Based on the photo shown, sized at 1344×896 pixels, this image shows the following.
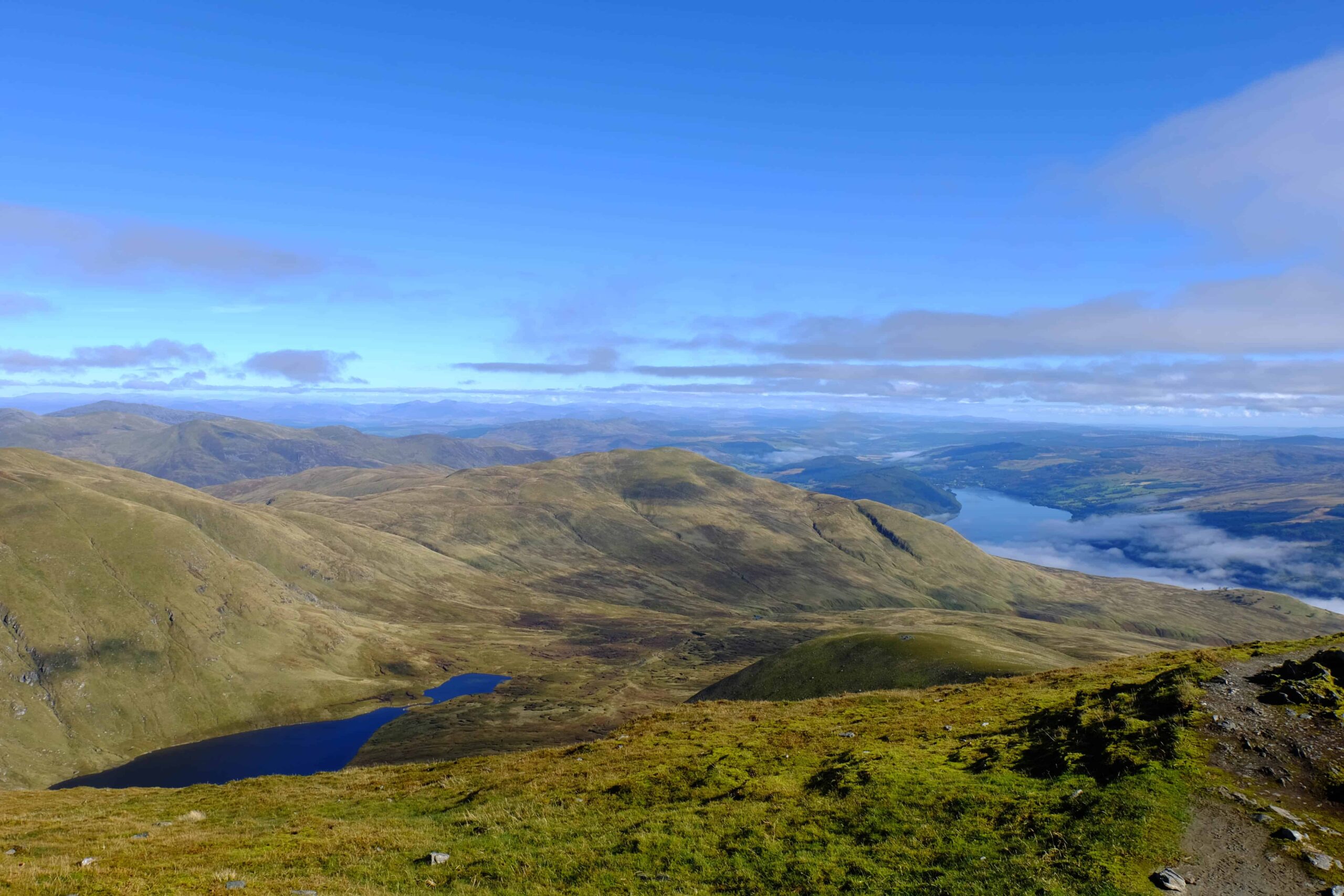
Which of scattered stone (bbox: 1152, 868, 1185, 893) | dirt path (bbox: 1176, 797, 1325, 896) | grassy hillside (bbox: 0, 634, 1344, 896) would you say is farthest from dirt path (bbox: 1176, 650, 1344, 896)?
scattered stone (bbox: 1152, 868, 1185, 893)

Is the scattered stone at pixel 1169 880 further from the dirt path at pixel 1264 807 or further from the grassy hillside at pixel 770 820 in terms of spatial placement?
the dirt path at pixel 1264 807

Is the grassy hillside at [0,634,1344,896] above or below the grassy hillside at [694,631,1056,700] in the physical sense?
above

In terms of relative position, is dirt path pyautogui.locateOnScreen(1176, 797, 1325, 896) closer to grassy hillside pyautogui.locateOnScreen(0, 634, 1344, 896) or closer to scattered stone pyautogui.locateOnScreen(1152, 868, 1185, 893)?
grassy hillside pyautogui.locateOnScreen(0, 634, 1344, 896)

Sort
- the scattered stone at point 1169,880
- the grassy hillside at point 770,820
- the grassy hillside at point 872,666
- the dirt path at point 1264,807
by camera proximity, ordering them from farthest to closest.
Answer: the grassy hillside at point 872,666 < the grassy hillside at point 770,820 < the dirt path at point 1264,807 < the scattered stone at point 1169,880

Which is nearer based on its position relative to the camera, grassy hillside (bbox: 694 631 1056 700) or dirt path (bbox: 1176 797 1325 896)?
dirt path (bbox: 1176 797 1325 896)

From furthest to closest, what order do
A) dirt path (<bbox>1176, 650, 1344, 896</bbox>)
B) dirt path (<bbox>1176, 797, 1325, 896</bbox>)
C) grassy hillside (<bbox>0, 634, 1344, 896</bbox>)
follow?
1. grassy hillside (<bbox>0, 634, 1344, 896</bbox>)
2. dirt path (<bbox>1176, 650, 1344, 896</bbox>)
3. dirt path (<bbox>1176, 797, 1325, 896</bbox>)

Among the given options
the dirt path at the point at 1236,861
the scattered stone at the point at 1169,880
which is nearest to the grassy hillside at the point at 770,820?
the dirt path at the point at 1236,861

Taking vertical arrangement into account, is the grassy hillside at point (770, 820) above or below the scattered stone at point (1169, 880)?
below
